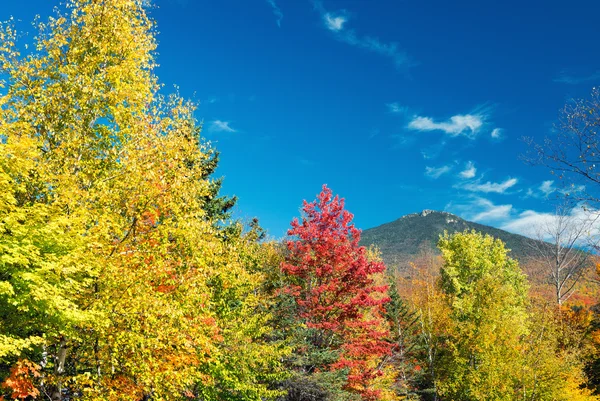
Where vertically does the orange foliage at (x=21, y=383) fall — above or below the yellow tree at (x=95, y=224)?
below

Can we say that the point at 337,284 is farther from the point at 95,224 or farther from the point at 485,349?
the point at 95,224

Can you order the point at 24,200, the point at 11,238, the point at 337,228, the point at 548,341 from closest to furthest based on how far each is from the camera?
the point at 11,238, the point at 24,200, the point at 548,341, the point at 337,228

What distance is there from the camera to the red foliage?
70.4ft

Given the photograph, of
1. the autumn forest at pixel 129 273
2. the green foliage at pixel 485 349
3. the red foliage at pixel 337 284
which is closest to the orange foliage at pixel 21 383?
the autumn forest at pixel 129 273

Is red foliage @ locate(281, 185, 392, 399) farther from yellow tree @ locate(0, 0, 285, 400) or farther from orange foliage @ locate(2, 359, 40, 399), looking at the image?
orange foliage @ locate(2, 359, 40, 399)

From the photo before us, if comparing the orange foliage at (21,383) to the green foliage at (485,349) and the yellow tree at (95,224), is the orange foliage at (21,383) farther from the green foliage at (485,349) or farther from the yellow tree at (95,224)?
the green foliage at (485,349)

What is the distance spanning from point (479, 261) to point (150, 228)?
39.6 meters

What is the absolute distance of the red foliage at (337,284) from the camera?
2147 centimetres

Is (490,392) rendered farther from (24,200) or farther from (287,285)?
(24,200)

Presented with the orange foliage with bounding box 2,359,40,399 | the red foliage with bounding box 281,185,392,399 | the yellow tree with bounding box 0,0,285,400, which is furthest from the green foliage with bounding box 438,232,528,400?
the orange foliage with bounding box 2,359,40,399

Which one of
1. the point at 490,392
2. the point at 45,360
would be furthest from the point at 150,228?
the point at 490,392

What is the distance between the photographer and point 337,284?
72.3 ft

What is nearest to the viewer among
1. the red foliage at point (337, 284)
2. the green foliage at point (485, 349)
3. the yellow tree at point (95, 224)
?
the yellow tree at point (95, 224)

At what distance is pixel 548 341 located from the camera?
21516 mm
